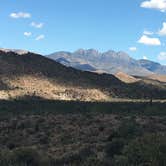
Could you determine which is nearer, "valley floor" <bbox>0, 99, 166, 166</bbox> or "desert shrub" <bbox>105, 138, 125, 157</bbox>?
"valley floor" <bbox>0, 99, 166, 166</bbox>

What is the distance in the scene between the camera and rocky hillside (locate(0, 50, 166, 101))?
137887mm

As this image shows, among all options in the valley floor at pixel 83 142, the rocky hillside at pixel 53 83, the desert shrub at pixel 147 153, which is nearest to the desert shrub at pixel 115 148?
the valley floor at pixel 83 142

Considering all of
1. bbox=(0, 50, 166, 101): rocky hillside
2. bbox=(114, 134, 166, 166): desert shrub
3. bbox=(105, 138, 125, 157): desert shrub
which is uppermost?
bbox=(0, 50, 166, 101): rocky hillside

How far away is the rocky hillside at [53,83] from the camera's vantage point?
452 ft

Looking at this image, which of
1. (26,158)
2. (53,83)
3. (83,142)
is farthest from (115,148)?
(53,83)

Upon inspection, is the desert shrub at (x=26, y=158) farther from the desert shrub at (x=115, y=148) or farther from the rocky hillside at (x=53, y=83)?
the rocky hillside at (x=53, y=83)

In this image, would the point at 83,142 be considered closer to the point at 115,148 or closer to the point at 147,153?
the point at 115,148

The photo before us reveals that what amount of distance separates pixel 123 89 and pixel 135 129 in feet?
410

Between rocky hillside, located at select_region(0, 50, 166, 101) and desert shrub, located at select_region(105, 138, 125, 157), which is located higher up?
rocky hillside, located at select_region(0, 50, 166, 101)

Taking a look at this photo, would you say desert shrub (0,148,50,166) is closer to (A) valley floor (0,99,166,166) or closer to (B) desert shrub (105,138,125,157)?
(A) valley floor (0,99,166,166)

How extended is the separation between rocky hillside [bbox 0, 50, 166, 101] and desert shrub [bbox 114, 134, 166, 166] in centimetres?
10180

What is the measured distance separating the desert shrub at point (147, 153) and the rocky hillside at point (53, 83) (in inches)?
4008

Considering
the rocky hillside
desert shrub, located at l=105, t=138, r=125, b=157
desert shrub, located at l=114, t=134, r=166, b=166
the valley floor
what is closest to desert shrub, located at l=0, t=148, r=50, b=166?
the valley floor

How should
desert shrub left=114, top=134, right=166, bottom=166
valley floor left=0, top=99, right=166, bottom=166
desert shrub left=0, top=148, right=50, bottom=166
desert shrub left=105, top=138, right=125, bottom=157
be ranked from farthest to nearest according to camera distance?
desert shrub left=105, top=138, right=125, bottom=157 → desert shrub left=0, top=148, right=50, bottom=166 → valley floor left=0, top=99, right=166, bottom=166 → desert shrub left=114, top=134, right=166, bottom=166
